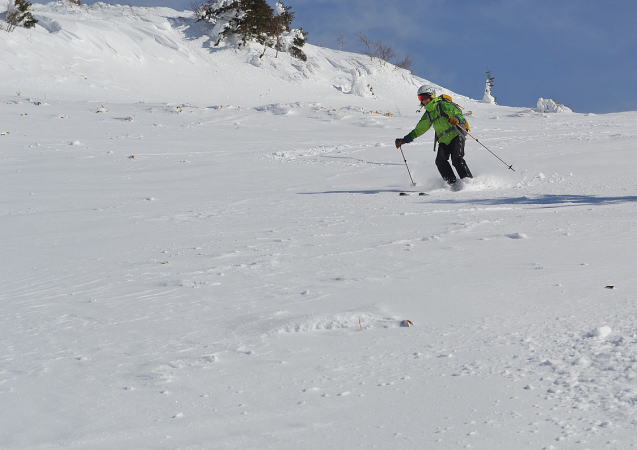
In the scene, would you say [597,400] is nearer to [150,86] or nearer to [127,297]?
[127,297]

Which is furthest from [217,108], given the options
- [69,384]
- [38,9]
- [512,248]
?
[38,9]

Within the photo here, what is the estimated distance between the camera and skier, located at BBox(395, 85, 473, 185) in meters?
10.0

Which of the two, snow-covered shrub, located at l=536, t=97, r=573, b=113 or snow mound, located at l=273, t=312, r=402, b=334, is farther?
snow-covered shrub, located at l=536, t=97, r=573, b=113

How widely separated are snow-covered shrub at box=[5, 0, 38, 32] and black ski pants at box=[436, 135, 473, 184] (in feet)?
74.1

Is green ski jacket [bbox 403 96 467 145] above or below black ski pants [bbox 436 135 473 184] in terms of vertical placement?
above

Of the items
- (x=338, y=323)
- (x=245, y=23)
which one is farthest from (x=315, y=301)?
(x=245, y=23)

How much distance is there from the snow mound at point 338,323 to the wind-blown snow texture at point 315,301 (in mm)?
19

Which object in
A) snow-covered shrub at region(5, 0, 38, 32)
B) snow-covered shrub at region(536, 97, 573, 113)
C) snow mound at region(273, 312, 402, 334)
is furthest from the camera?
snow-covered shrub at region(536, 97, 573, 113)

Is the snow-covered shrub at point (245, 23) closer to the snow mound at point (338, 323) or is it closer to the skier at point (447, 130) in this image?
the skier at point (447, 130)

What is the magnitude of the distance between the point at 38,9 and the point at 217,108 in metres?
20.0

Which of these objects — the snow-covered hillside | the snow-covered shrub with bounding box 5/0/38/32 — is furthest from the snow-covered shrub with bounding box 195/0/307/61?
the snow-covered shrub with bounding box 5/0/38/32

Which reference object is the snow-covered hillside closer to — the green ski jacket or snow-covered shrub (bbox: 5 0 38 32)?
snow-covered shrub (bbox: 5 0 38 32)

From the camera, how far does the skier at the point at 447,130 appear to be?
1003cm

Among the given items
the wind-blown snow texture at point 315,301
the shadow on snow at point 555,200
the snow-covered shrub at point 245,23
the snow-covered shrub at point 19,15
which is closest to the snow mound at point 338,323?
the wind-blown snow texture at point 315,301
